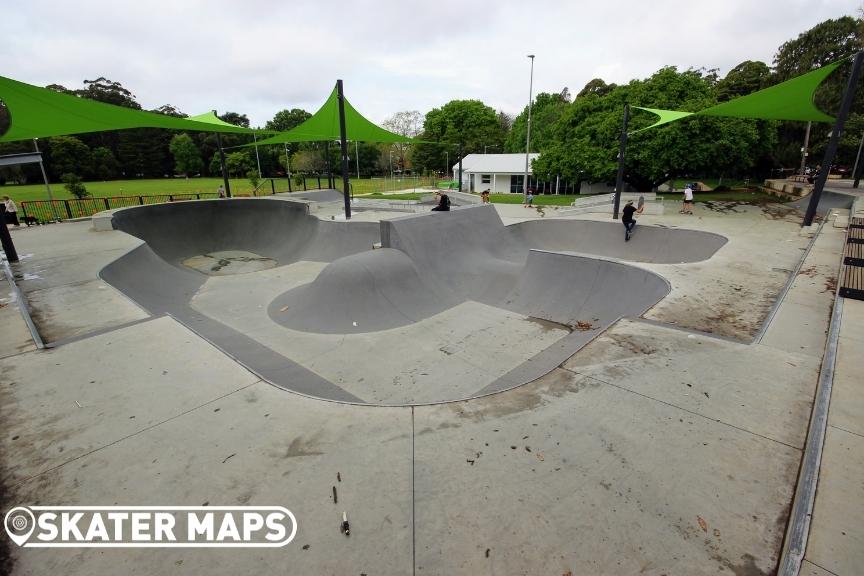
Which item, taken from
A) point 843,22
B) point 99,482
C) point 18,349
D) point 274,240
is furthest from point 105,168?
point 843,22

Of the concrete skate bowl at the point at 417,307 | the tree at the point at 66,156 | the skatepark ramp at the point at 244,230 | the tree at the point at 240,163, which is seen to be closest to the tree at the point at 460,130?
the tree at the point at 240,163

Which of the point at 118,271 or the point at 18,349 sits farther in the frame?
the point at 118,271

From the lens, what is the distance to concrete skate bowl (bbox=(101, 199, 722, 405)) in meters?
6.85

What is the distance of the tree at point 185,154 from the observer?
61406 millimetres

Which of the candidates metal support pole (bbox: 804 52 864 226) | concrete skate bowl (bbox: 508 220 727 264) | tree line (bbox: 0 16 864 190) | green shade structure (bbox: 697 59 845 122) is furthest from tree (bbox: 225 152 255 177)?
metal support pole (bbox: 804 52 864 226)

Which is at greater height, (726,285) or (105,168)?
(105,168)

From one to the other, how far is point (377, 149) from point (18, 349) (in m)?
66.2

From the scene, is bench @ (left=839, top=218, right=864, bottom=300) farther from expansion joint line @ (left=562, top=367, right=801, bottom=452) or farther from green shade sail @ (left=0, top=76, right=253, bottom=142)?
green shade sail @ (left=0, top=76, right=253, bottom=142)

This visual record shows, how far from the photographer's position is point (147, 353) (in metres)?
5.00

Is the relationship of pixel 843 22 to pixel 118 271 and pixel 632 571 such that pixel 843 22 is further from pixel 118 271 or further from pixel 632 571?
pixel 118 271

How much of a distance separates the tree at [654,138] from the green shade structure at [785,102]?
4.58m

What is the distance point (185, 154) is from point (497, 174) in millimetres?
53315

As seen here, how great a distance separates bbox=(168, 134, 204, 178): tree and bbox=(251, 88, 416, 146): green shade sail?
49820 millimetres

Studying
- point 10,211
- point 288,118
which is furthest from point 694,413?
point 288,118
